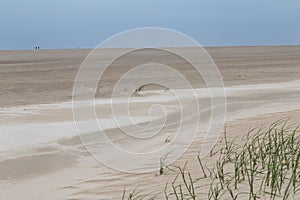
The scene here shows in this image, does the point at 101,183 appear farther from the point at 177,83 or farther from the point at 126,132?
the point at 177,83

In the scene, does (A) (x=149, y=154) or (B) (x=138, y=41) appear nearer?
(B) (x=138, y=41)

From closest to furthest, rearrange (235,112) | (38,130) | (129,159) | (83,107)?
(129,159)
(38,130)
(235,112)
(83,107)

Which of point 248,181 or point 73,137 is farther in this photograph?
point 73,137

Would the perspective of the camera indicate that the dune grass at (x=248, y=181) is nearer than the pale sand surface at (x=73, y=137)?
Yes

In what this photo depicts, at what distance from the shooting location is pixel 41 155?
7.39 metres

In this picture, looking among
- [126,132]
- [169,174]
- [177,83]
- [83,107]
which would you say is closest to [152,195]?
[169,174]

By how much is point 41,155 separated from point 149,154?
5.20ft

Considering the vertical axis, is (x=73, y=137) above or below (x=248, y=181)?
above

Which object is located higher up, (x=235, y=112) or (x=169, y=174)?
(x=235, y=112)

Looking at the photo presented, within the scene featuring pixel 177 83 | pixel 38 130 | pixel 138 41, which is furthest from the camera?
pixel 177 83

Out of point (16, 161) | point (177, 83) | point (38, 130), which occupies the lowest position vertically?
point (16, 161)

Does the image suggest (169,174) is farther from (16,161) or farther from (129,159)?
(16,161)

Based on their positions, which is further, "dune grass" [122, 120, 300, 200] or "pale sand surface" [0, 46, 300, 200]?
"pale sand surface" [0, 46, 300, 200]

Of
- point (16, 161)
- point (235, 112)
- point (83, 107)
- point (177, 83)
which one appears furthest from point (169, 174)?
point (177, 83)
